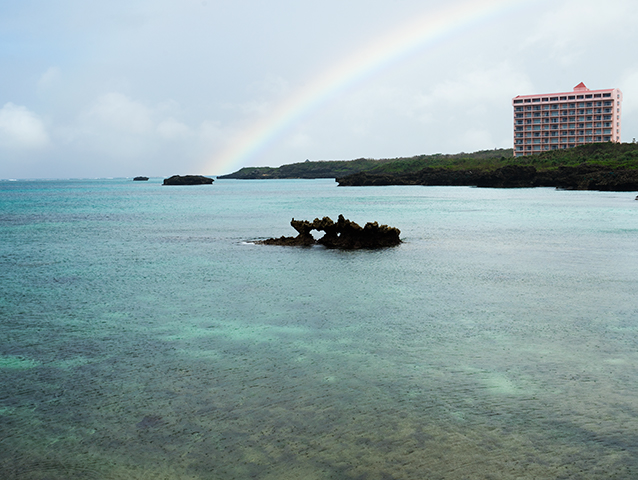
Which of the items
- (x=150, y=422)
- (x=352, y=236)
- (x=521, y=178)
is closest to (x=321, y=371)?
(x=150, y=422)

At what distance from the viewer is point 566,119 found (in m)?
178

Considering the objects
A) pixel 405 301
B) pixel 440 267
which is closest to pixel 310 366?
pixel 405 301

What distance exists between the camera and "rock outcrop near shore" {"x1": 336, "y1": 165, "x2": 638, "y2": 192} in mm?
94000

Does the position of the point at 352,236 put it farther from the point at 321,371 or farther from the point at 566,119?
the point at 566,119

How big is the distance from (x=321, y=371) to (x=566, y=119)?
615 feet

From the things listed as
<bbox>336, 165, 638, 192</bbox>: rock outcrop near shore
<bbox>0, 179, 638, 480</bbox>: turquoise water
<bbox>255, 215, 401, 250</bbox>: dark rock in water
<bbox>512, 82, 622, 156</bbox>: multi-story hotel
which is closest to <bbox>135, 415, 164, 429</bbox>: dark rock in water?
<bbox>0, 179, 638, 480</bbox>: turquoise water

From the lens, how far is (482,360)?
11531mm

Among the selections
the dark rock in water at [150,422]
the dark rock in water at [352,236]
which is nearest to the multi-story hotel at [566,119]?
the dark rock in water at [352,236]

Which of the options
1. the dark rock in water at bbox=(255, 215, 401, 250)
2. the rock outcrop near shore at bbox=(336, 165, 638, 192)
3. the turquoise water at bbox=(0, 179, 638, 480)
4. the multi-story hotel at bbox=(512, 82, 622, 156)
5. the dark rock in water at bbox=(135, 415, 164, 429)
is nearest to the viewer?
Answer: the turquoise water at bbox=(0, 179, 638, 480)

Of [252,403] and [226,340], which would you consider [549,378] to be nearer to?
[252,403]

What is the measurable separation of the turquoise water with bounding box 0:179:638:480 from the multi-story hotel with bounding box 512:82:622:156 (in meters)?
169

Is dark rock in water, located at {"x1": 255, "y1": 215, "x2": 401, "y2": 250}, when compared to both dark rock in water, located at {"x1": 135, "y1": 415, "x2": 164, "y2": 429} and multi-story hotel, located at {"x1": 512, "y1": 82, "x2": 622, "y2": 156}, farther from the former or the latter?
multi-story hotel, located at {"x1": 512, "y1": 82, "x2": 622, "y2": 156}

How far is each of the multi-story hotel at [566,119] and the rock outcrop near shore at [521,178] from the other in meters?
47.7

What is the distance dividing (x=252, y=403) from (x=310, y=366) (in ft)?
6.87
